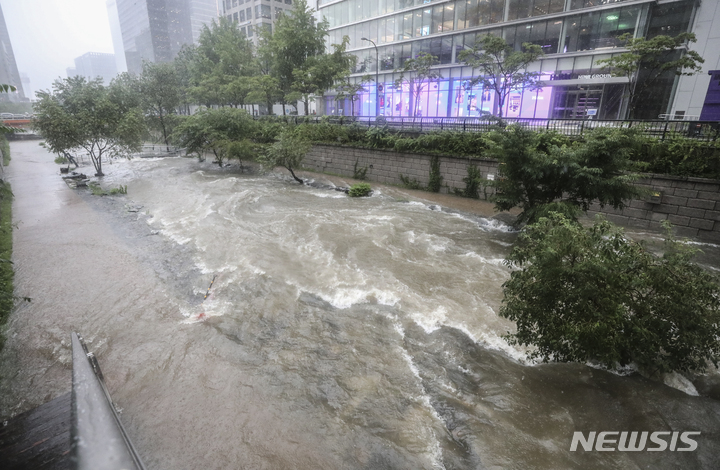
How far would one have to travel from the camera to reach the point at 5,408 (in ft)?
20.5

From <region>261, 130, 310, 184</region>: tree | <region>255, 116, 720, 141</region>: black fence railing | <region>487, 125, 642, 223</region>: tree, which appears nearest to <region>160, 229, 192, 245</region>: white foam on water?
<region>261, 130, 310, 184</region>: tree

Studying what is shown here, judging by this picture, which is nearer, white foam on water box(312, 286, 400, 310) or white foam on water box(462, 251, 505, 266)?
white foam on water box(312, 286, 400, 310)

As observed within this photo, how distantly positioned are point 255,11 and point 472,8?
46.0 meters

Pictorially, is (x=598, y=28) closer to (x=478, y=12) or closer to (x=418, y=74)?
(x=478, y=12)

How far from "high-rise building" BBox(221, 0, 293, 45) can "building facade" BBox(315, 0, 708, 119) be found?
26.1 m

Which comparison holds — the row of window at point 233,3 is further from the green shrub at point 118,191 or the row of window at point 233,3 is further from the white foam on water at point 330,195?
the white foam on water at point 330,195

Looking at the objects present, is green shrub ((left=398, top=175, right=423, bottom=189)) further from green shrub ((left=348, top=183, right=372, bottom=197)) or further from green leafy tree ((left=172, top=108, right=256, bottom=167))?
green leafy tree ((left=172, top=108, right=256, bottom=167))

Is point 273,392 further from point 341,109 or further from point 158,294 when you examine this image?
point 341,109

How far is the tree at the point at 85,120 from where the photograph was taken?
23484 millimetres

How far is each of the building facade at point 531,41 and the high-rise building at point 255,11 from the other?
2610cm

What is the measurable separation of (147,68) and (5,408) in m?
44.1

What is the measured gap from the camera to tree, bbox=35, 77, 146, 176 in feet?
77.0

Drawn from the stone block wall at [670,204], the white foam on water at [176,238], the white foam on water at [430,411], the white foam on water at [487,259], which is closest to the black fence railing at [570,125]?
the stone block wall at [670,204]

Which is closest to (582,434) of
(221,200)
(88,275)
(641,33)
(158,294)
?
(158,294)
